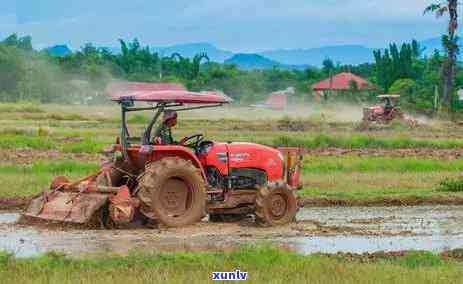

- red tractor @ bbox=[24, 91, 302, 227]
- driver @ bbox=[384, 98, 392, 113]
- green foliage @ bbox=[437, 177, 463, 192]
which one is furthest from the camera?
driver @ bbox=[384, 98, 392, 113]

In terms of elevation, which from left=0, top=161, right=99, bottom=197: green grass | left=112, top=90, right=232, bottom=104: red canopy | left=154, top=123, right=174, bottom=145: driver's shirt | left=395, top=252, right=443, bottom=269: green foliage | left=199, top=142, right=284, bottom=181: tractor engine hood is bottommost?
left=395, top=252, right=443, bottom=269: green foliage

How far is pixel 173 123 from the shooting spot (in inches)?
596

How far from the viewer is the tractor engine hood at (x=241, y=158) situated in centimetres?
1557

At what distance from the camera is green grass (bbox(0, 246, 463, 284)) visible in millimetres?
9797

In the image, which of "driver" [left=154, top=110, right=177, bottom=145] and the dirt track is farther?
the dirt track

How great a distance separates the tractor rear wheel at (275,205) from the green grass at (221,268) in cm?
382

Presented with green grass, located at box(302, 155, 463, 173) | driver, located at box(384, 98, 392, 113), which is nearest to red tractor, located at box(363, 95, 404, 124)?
driver, located at box(384, 98, 392, 113)

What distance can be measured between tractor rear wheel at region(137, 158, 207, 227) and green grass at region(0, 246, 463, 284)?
322 centimetres

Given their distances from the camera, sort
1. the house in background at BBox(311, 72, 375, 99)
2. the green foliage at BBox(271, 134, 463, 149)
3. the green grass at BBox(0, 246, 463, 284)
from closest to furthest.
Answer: the green grass at BBox(0, 246, 463, 284) < the green foliage at BBox(271, 134, 463, 149) < the house in background at BBox(311, 72, 375, 99)

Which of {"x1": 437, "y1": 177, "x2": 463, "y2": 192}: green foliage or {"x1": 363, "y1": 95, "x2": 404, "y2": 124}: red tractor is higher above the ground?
{"x1": 363, "y1": 95, "x2": 404, "y2": 124}: red tractor

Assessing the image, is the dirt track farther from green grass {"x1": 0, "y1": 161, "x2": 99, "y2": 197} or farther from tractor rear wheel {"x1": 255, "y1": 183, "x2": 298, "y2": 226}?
tractor rear wheel {"x1": 255, "y1": 183, "x2": 298, "y2": 226}

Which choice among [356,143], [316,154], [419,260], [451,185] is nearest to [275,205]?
[419,260]

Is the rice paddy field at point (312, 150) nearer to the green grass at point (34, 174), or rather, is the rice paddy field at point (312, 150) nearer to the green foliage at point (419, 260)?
the green grass at point (34, 174)

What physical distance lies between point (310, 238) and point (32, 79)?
6610 cm
